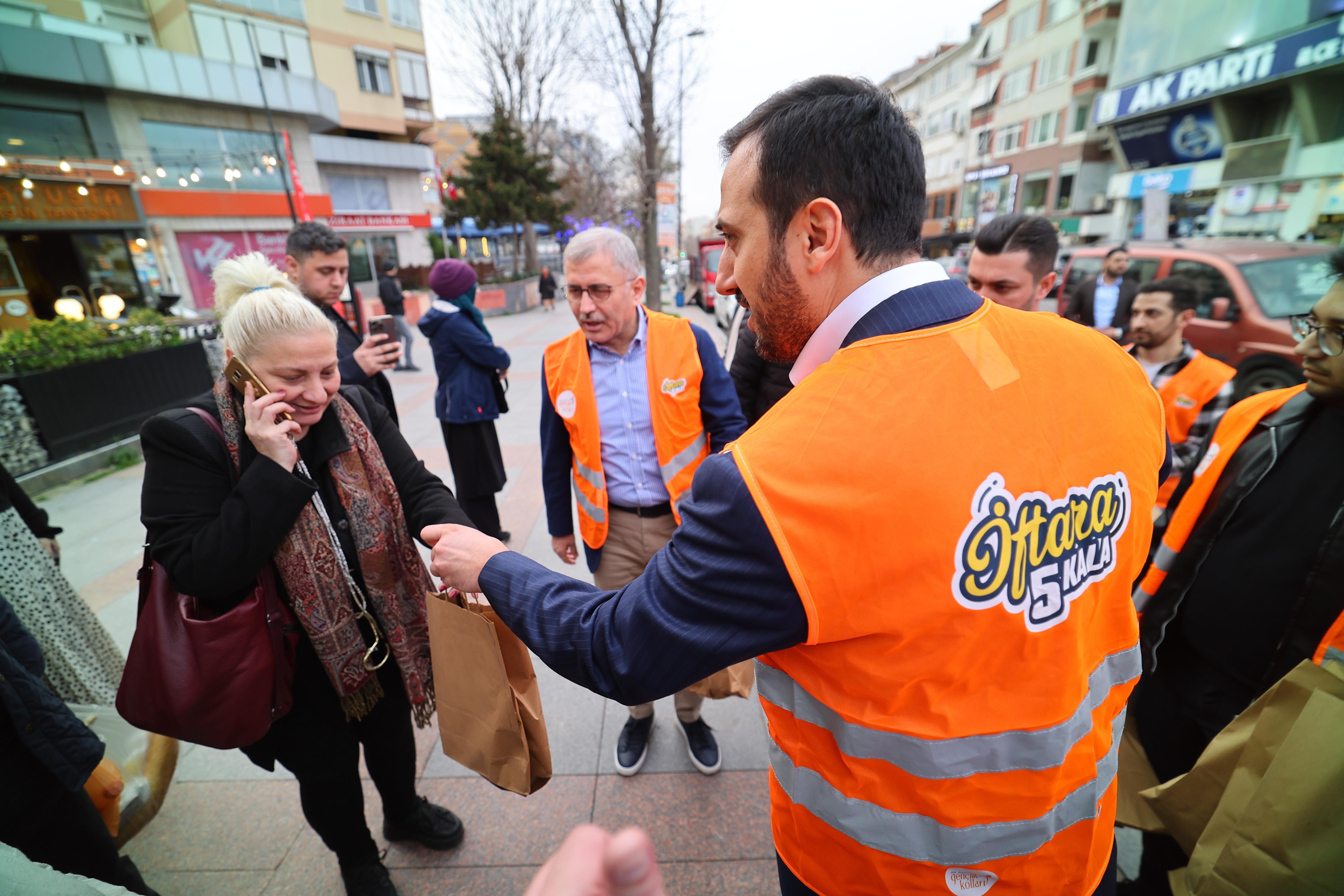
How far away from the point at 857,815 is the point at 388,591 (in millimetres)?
1473

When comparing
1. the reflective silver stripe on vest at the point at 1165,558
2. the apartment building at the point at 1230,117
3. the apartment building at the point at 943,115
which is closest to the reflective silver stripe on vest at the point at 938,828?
the reflective silver stripe on vest at the point at 1165,558

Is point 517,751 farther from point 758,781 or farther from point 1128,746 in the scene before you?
point 1128,746

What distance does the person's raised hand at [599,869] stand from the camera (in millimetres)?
438

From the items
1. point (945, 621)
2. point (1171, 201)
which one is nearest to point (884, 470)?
point (945, 621)

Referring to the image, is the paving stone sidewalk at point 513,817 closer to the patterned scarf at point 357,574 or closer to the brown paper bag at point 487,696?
the patterned scarf at point 357,574

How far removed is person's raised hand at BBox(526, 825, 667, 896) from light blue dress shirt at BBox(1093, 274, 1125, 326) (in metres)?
7.50

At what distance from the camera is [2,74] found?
14477 millimetres

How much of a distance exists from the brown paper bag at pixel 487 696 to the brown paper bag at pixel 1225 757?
5.29 feet

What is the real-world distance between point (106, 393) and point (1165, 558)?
31.4 feet

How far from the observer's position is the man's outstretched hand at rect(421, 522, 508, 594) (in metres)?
1.30

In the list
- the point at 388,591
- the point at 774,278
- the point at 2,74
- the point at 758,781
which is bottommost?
the point at 758,781

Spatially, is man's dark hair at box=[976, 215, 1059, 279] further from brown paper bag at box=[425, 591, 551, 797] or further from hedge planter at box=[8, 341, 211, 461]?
hedge planter at box=[8, 341, 211, 461]

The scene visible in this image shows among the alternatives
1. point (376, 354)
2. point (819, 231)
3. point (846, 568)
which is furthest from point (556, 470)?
point (846, 568)

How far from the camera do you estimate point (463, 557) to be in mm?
1330
